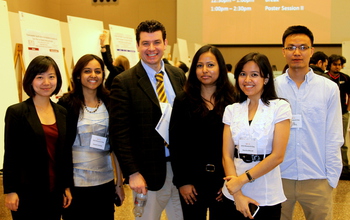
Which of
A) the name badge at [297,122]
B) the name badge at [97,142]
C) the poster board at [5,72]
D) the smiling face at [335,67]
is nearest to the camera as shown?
the name badge at [297,122]

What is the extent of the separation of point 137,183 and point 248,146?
0.70 m

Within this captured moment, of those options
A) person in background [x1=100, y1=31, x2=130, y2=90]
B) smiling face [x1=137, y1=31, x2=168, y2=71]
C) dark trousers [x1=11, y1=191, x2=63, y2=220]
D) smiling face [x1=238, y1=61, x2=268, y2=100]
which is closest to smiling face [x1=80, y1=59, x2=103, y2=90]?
smiling face [x1=137, y1=31, x2=168, y2=71]

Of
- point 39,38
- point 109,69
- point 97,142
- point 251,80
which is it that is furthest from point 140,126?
point 39,38

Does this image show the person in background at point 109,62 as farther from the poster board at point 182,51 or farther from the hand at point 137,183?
the poster board at point 182,51

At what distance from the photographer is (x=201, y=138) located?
2.10 m

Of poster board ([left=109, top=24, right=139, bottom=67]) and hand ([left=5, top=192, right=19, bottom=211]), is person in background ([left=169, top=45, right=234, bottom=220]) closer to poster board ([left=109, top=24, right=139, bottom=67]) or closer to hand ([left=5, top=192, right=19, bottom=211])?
hand ([left=5, top=192, right=19, bottom=211])

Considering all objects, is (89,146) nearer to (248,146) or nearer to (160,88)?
(160,88)

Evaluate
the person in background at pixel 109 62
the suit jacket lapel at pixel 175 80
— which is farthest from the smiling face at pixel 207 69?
the person in background at pixel 109 62

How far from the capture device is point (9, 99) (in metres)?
3.75

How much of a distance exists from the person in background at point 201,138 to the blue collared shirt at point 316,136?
1.70 feet

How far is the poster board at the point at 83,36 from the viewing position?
198 inches

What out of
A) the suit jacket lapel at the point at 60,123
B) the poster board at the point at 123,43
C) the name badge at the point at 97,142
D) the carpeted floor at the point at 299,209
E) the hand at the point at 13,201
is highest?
the poster board at the point at 123,43

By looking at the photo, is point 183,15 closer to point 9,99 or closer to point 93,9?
point 93,9

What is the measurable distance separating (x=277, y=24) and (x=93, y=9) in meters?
5.92
